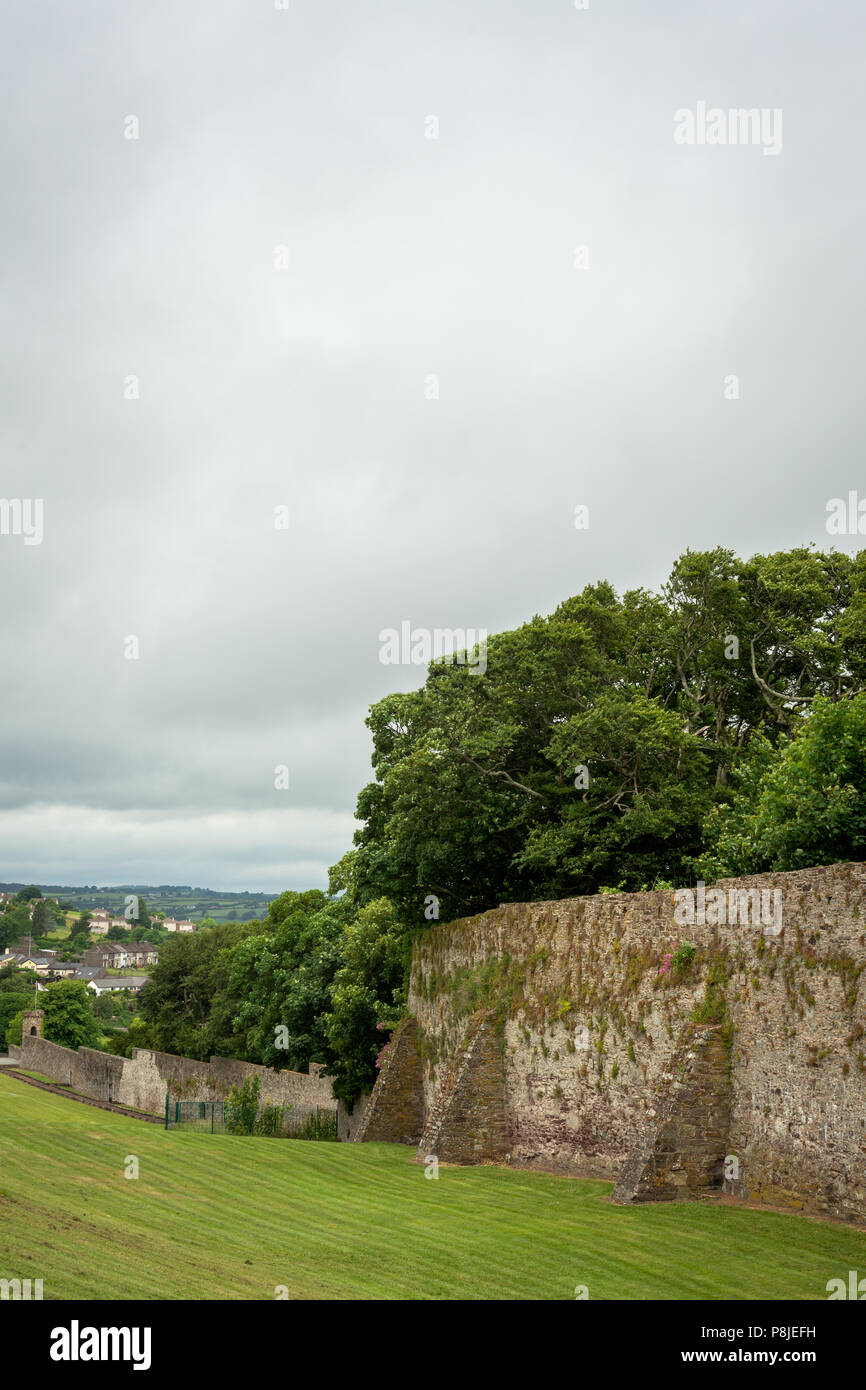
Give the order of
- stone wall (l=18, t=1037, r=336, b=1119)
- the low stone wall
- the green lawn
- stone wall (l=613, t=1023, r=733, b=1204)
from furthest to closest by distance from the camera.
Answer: stone wall (l=18, t=1037, r=336, b=1119)
the low stone wall
stone wall (l=613, t=1023, r=733, b=1204)
the green lawn

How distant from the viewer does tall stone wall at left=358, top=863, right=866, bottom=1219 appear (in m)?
15.3

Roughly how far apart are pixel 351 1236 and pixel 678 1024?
6704mm

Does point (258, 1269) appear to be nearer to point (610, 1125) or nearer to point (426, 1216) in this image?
point (426, 1216)

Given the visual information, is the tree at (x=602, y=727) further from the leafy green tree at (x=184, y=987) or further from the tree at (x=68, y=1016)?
the tree at (x=68, y=1016)

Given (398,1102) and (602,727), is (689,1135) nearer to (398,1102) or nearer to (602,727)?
(602,727)

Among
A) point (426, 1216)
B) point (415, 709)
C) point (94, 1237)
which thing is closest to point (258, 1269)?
point (94, 1237)

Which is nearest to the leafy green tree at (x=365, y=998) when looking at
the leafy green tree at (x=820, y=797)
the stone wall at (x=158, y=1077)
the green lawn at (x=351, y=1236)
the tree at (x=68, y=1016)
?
the stone wall at (x=158, y=1077)

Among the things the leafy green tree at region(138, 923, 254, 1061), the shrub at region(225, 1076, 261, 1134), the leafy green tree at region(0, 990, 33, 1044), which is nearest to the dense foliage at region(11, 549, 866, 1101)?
the shrub at region(225, 1076, 261, 1134)

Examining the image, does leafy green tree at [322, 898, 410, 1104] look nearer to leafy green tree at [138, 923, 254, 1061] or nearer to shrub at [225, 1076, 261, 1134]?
shrub at [225, 1076, 261, 1134]

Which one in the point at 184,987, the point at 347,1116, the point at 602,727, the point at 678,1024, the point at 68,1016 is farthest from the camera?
the point at 68,1016

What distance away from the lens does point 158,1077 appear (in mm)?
53094

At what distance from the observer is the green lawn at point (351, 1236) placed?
11555 millimetres

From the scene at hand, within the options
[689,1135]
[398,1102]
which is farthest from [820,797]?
[398,1102]

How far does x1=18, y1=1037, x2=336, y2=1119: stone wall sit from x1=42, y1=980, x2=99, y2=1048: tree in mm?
11138
